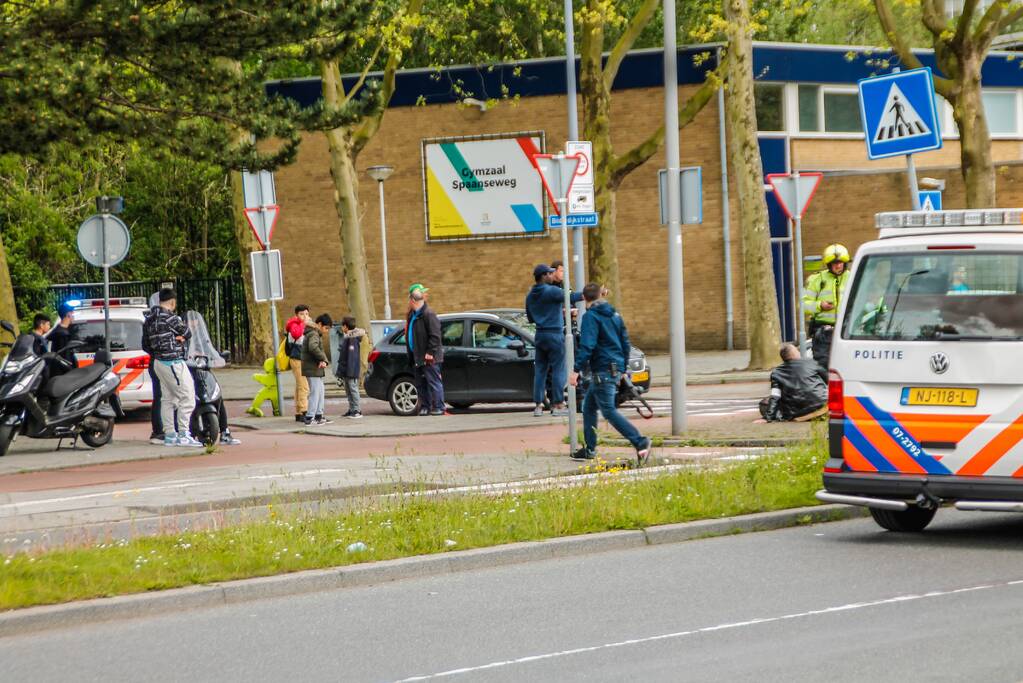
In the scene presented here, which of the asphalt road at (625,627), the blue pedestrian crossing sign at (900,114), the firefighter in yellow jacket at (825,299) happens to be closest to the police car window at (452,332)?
the firefighter in yellow jacket at (825,299)

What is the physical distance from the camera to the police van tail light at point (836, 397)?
33.1 ft

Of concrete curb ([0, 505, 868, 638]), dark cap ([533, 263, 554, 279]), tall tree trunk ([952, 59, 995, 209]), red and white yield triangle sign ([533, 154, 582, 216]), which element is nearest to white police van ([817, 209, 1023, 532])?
concrete curb ([0, 505, 868, 638])

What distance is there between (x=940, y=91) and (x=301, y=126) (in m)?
10.8

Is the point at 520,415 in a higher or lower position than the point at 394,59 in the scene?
lower

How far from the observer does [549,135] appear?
3628 cm

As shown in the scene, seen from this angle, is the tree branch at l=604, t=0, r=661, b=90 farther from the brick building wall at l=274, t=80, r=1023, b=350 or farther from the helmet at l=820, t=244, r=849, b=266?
the helmet at l=820, t=244, r=849, b=266

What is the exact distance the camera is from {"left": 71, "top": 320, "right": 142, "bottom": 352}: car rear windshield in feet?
75.0

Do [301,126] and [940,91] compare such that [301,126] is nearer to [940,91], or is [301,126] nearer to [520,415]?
[520,415]

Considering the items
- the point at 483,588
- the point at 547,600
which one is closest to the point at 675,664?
the point at 547,600

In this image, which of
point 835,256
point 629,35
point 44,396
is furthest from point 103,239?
point 629,35

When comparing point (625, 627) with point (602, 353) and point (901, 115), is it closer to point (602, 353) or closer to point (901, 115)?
point (602, 353)

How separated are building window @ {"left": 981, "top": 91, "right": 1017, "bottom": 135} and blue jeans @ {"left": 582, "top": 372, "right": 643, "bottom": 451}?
2848 centimetres

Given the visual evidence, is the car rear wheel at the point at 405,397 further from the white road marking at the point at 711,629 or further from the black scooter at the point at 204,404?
the white road marking at the point at 711,629

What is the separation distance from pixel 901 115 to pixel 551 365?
822 centimetres
